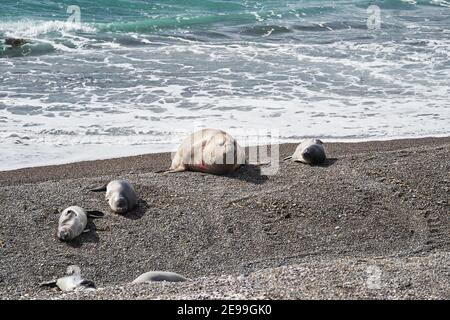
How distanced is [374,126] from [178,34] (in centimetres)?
811

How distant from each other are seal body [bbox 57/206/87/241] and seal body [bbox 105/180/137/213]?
1.12ft

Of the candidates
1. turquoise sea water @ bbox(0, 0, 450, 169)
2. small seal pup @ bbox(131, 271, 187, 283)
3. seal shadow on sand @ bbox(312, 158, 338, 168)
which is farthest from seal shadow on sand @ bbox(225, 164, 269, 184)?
small seal pup @ bbox(131, 271, 187, 283)

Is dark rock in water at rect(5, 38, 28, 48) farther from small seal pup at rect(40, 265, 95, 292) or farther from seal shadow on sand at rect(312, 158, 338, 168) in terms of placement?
small seal pup at rect(40, 265, 95, 292)

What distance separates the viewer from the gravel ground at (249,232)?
5.15 meters

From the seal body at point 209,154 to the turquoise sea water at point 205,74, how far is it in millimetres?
1148

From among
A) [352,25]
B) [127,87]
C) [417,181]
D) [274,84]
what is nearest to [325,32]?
[352,25]

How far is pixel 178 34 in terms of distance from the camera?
17.9 meters

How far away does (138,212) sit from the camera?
24.2ft

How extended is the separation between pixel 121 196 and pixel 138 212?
23 cm

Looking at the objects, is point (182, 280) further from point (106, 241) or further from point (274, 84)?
point (274, 84)

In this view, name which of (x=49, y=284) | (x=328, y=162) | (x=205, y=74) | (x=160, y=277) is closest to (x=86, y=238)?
(x=49, y=284)

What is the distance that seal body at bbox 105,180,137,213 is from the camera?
24.1 ft

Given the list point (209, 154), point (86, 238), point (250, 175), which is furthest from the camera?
point (209, 154)

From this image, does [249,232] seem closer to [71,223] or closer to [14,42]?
[71,223]
